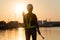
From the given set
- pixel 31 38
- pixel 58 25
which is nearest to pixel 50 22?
pixel 58 25

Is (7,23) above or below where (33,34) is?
below

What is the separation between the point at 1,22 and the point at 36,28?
3.83m

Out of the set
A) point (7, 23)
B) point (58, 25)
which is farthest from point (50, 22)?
point (7, 23)

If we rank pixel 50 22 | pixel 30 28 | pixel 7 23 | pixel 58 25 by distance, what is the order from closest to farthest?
pixel 30 28
pixel 7 23
pixel 50 22
pixel 58 25

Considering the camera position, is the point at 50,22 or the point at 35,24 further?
the point at 50,22

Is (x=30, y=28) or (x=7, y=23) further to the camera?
(x=7, y=23)

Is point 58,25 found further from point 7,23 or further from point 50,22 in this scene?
point 7,23

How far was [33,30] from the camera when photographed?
84.3 inches

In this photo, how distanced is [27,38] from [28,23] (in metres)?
0.16

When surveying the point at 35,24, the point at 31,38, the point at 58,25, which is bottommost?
the point at 58,25

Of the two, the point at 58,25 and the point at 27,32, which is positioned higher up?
the point at 27,32

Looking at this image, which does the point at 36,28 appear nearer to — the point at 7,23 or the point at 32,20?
the point at 32,20

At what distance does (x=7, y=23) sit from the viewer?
577 cm

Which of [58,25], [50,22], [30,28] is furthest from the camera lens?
[58,25]
